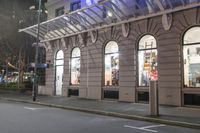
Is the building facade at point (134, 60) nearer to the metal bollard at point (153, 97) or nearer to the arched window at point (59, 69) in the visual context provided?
the arched window at point (59, 69)

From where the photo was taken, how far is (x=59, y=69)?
2730 cm

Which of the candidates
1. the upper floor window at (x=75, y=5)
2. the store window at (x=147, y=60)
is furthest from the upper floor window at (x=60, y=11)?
the store window at (x=147, y=60)

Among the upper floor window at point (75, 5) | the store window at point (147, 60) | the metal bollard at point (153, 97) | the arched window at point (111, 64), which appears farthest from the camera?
the upper floor window at point (75, 5)

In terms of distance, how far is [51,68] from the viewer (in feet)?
91.7

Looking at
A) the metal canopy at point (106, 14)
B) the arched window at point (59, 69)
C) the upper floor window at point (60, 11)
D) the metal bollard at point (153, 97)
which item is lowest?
the metal bollard at point (153, 97)

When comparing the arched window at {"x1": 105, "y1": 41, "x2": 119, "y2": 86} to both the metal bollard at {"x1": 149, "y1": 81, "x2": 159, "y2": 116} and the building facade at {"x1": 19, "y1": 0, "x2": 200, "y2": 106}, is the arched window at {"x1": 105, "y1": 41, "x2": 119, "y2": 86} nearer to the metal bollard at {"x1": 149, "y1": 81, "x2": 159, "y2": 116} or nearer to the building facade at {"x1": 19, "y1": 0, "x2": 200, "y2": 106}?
the building facade at {"x1": 19, "y1": 0, "x2": 200, "y2": 106}

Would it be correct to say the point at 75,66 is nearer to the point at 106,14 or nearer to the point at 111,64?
the point at 111,64

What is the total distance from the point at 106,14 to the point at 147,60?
15.4ft

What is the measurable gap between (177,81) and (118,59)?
568 cm

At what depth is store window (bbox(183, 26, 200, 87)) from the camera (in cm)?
1642

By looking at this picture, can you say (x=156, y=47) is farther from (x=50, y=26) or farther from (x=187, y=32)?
(x=50, y=26)

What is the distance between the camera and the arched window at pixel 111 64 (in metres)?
21.2

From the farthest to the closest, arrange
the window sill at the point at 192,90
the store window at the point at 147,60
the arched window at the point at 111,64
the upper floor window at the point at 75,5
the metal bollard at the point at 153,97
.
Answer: the upper floor window at the point at 75,5 → the arched window at the point at 111,64 → the store window at the point at 147,60 → the window sill at the point at 192,90 → the metal bollard at the point at 153,97

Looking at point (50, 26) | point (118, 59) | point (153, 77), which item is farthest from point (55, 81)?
point (153, 77)
